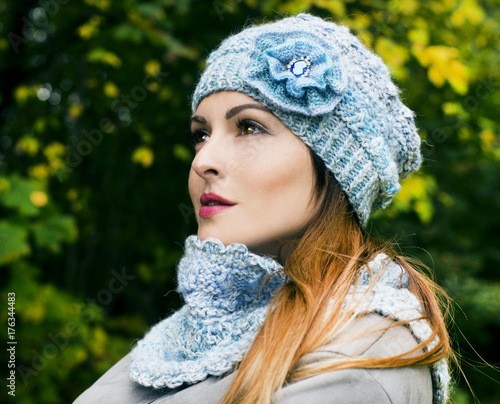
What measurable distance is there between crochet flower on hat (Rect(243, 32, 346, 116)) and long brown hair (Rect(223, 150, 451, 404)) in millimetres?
174

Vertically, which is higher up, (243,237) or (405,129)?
(405,129)

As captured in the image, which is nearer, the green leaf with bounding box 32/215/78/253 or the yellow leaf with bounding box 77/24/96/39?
the green leaf with bounding box 32/215/78/253

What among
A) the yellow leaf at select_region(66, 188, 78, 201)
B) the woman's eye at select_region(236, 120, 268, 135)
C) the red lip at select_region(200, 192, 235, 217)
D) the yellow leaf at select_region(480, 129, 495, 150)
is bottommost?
the yellow leaf at select_region(66, 188, 78, 201)

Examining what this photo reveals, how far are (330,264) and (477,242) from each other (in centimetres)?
512

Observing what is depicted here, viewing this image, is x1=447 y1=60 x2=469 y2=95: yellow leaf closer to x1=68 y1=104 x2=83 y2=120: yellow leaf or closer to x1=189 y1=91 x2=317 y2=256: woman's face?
x1=189 y1=91 x2=317 y2=256: woman's face

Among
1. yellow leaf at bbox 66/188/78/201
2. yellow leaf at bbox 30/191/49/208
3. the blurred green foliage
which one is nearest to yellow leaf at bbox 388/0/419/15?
the blurred green foliage

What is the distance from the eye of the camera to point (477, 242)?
19.7ft

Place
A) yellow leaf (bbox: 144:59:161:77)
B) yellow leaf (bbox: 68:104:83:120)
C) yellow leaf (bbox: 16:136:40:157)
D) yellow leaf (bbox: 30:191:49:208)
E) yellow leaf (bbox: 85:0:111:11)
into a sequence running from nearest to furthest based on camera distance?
yellow leaf (bbox: 30:191:49:208)
yellow leaf (bbox: 85:0:111:11)
yellow leaf (bbox: 144:59:161:77)
yellow leaf (bbox: 16:136:40:157)
yellow leaf (bbox: 68:104:83:120)

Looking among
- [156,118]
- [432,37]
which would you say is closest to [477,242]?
[432,37]

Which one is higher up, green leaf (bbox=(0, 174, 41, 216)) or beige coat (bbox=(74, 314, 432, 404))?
beige coat (bbox=(74, 314, 432, 404))

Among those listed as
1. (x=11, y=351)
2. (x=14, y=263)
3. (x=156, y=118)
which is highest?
(x=156, y=118)

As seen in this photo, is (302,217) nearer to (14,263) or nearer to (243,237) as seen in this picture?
(243,237)

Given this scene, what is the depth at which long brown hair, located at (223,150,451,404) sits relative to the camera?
1236 mm

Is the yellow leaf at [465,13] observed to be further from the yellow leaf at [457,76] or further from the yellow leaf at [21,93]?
the yellow leaf at [21,93]
